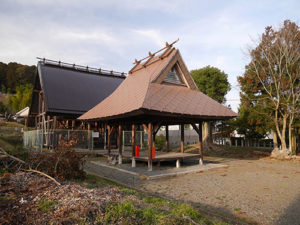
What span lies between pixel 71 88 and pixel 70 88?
0.46 ft

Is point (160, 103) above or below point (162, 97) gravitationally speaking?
below

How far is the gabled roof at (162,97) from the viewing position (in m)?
9.60

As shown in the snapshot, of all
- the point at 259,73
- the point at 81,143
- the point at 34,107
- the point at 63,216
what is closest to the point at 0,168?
the point at 63,216

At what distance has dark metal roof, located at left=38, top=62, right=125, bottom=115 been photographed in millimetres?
20098

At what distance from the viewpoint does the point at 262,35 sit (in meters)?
18.0

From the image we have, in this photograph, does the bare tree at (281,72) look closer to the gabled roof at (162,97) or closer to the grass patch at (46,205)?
the gabled roof at (162,97)

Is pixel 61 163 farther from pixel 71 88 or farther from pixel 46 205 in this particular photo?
pixel 71 88

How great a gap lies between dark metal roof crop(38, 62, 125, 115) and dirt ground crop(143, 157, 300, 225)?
1425 centimetres

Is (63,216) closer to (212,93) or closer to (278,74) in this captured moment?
(278,74)

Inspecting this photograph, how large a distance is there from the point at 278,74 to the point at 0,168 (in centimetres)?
1941

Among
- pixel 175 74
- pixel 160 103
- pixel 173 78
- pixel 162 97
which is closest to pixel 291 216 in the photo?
pixel 160 103

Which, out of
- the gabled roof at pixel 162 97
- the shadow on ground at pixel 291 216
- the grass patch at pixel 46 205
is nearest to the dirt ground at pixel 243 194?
the shadow on ground at pixel 291 216

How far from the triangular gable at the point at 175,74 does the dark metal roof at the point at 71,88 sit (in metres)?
10.9

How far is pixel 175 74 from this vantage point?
1298 cm
